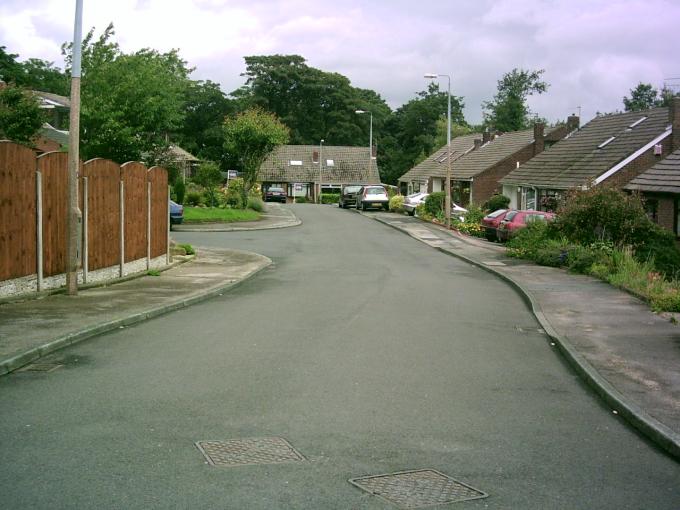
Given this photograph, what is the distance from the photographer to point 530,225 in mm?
28359

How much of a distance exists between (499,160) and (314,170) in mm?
36184

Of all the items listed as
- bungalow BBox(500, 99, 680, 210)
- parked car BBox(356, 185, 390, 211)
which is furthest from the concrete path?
parked car BBox(356, 185, 390, 211)

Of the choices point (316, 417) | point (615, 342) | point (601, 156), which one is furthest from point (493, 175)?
point (316, 417)

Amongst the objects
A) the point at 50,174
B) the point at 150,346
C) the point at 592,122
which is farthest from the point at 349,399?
the point at 592,122

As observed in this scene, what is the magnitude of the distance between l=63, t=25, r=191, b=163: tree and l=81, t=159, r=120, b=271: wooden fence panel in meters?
5.82

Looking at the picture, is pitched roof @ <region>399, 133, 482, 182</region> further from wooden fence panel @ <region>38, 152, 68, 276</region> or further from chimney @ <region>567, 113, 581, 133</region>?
wooden fence panel @ <region>38, 152, 68, 276</region>

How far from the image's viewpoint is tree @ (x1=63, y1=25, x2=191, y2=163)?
23281mm

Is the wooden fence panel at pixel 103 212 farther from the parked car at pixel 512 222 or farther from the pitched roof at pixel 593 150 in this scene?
the pitched roof at pixel 593 150

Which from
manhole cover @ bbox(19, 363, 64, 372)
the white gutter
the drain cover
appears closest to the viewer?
the drain cover

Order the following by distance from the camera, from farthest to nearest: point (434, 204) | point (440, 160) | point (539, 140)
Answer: point (440, 160), point (539, 140), point (434, 204)

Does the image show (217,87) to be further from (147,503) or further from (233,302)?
(147,503)

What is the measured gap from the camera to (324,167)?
90.9 m

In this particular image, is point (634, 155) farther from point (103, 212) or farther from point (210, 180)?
point (103, 212)

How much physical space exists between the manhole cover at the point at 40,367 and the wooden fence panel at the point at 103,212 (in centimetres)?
727
